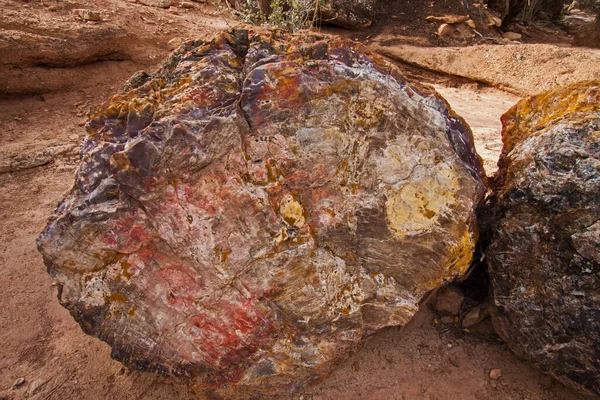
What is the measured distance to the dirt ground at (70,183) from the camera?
2.32m

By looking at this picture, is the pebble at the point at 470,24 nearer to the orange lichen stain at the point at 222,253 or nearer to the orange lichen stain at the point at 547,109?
the orange lichen stain at the point at 547,109

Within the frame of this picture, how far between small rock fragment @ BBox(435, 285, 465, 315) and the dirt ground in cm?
10

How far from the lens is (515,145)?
2.37 m

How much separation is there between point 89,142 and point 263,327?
1.37 m

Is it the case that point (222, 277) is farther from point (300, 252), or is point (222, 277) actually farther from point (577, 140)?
point (577, 140)

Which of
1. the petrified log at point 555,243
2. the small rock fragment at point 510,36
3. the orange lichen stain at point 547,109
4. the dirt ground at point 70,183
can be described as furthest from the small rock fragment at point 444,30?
the petrified log at point 555,243

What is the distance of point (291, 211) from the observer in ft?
6.69

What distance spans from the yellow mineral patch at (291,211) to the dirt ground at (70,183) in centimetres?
101

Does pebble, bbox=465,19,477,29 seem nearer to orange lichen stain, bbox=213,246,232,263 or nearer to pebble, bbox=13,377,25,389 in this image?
orange lichen stain, bbox=213,246,232,263

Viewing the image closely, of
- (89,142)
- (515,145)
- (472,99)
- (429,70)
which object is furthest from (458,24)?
(89,142)

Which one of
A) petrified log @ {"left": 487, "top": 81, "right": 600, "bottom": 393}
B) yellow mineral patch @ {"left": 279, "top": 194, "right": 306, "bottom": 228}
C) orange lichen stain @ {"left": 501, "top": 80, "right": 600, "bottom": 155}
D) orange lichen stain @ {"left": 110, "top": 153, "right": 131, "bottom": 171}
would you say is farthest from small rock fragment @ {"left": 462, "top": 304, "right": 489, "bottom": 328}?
orange lichen stain @ {"left": 110, "top": 153, "right": 131, "bottom": 171}

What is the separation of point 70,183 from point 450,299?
Answer: 12.5 feet

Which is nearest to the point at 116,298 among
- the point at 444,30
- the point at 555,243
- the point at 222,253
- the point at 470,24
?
the point at 222,253

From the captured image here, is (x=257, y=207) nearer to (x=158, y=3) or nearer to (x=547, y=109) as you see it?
(x=547, y=109)
